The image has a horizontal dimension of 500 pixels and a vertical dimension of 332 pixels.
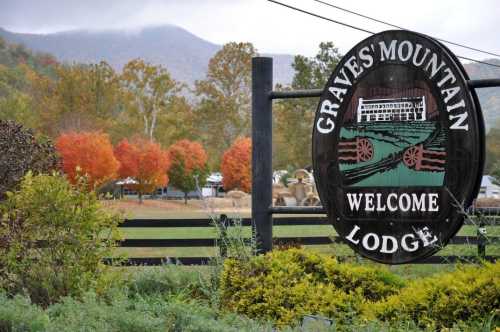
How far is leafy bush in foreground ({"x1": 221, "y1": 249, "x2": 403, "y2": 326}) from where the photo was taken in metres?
6.83

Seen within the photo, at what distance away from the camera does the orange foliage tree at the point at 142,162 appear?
206ft

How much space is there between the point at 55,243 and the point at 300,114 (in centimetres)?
5352

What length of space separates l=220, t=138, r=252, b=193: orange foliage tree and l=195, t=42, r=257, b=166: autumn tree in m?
11.1

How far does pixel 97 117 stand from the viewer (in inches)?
2530

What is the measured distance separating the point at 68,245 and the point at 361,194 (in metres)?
3.10

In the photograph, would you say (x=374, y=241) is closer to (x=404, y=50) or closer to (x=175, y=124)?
(x=404, y=50)

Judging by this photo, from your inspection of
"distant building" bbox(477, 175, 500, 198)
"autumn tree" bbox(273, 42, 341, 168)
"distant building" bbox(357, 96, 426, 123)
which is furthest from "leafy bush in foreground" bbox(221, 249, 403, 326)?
"autumn tree" bbox(273, 42, 341, 168)

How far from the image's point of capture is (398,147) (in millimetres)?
7293

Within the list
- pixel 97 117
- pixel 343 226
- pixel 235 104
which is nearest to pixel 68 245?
pixel 343 226

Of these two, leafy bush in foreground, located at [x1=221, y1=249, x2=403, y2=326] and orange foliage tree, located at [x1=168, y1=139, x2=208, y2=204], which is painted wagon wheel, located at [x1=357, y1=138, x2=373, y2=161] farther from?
orange foliage tree, located at [x1=168, y1=139, x2=208, y2=204]

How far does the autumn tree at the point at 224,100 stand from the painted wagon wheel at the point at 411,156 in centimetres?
7336

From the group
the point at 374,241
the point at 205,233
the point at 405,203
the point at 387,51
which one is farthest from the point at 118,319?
the point at 205,233

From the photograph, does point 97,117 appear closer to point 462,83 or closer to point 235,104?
point 235,104

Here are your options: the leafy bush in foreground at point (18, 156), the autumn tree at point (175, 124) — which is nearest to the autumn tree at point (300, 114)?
the autumn tree at point (175, 124)
